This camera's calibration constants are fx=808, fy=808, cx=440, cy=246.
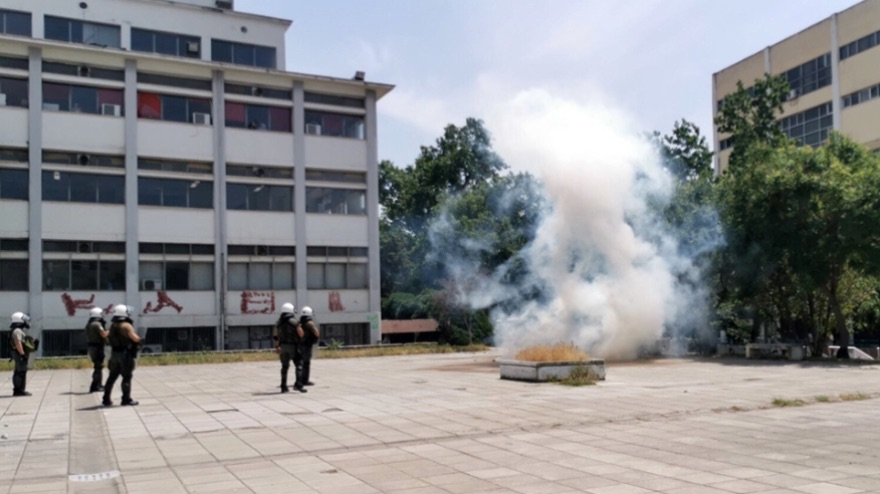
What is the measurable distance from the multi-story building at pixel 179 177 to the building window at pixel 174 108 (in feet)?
0.21

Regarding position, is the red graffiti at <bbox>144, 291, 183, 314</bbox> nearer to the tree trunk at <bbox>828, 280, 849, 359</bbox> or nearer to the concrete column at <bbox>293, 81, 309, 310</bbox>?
the concrete column at <bbox>293, 81, 309, 310</bbox>

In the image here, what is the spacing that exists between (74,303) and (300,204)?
34.9ft

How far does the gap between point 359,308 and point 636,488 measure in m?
32.6

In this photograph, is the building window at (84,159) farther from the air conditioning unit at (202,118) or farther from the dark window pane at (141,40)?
the dark window pane at (141,40)

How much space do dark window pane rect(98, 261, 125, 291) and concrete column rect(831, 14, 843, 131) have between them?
120 feet

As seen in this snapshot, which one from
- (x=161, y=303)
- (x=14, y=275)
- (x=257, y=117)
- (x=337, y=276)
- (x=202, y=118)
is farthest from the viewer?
(x=337, y=276)

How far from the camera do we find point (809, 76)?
149ft

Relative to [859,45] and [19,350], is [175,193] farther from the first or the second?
[859,45]

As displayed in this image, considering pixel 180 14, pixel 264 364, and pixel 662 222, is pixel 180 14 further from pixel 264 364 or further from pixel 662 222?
pixel 662 222

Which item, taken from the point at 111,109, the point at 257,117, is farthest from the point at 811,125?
the point at 111,109

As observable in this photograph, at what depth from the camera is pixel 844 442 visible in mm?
9836

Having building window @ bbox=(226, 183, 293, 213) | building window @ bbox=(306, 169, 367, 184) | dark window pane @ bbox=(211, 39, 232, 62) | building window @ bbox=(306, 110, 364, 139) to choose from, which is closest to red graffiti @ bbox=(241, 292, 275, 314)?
building window @ bbox=(226, 183, 293, 213)

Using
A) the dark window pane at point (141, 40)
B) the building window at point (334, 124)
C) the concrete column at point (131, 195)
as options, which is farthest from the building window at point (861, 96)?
the concrete column at point (131, 195)

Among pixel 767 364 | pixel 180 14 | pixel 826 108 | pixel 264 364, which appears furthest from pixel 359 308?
pixel 826 108
